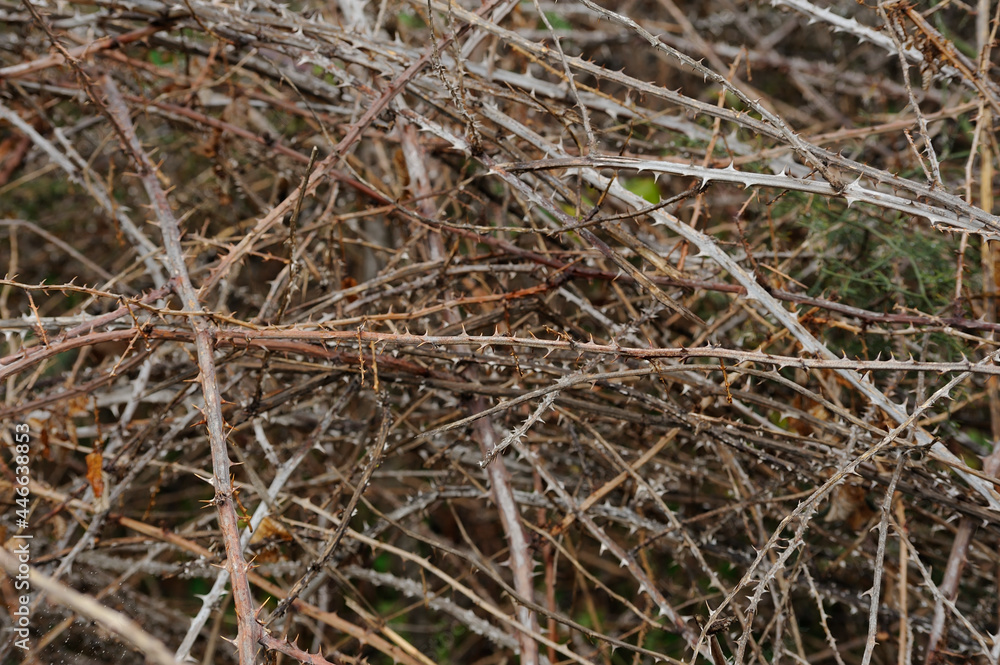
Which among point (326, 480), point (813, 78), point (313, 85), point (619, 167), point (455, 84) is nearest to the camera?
point (619, 167)

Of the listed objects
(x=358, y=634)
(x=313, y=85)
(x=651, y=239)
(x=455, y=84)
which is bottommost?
(x=358, y=634)

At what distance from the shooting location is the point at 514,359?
1345 mm

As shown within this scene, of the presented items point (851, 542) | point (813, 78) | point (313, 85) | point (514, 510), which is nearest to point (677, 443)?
point (851, 542)

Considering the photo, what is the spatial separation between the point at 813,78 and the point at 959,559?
6.43 feet

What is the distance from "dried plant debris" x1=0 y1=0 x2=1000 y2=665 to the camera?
1286 mm

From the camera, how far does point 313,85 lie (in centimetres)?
197

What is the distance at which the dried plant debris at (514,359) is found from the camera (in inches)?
50.6

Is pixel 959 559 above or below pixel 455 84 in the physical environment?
below

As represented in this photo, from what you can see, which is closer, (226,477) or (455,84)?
(226,477)

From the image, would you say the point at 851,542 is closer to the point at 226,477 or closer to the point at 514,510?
the point at 514,510

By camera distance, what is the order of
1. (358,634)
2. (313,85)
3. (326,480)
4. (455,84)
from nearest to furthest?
(455,84)
(358,634)
(326,480)
(313,85)

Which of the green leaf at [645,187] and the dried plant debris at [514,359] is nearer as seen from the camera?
the dried plant debris at [514,359]

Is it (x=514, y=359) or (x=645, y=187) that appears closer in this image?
(x=514, y=359)

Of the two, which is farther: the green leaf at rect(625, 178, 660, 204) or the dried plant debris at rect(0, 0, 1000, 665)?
the green leaf at rect(625, 178, 660, 204)
